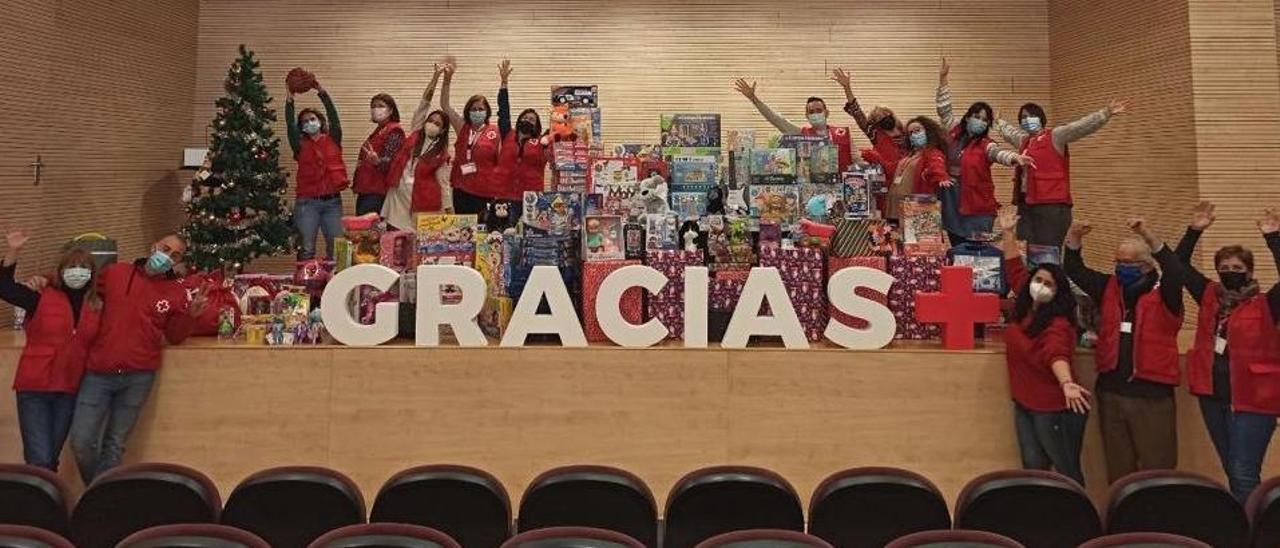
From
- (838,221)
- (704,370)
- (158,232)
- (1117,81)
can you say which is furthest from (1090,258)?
(158,232)

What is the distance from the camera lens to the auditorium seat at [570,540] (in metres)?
2.29

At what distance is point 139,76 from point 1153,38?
908cm

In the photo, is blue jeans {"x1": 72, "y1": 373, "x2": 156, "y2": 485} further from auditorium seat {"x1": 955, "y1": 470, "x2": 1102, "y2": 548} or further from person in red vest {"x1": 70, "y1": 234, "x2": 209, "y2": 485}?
auditorium seat {"x1": 955, "y1": 470, "x2": 1102, "y2": 548}

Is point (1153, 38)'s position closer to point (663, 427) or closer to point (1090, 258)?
point (1090, 258)

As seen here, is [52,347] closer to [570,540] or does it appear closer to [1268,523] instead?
[570,540]

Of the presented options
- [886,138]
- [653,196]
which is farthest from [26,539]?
[886,138]

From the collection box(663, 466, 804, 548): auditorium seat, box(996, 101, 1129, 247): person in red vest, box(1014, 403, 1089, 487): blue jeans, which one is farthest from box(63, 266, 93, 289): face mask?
box(996, 101, 1129, 247): person in red vest

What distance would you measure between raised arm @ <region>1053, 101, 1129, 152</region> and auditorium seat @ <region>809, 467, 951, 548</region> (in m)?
4.33

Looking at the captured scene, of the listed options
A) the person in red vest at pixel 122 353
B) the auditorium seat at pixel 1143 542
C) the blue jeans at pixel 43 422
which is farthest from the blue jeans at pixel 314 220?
the auditorium seat at pixel 1143 542

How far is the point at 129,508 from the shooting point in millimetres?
2936

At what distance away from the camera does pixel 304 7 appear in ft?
32.8

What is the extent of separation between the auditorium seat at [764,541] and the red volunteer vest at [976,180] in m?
5.33

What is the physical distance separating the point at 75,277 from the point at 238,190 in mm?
3524

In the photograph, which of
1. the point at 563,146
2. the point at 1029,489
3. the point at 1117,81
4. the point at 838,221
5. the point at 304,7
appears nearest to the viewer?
the point at 1029,489
